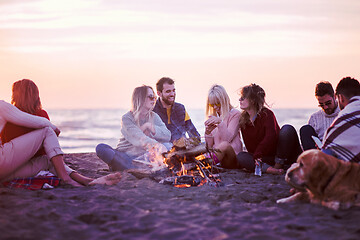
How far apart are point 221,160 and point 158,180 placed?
1513 millimetres

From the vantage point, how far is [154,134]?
690cm

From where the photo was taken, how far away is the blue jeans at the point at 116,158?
6574mm

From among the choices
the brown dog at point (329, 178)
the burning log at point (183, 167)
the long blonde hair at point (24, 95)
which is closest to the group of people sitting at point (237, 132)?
the burning log at point (183, 167)

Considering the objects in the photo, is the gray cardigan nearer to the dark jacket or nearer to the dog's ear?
the dark jacket

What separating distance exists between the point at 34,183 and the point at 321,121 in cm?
467

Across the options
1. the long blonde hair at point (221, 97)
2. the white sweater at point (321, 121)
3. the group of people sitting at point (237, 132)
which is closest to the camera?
the group of people sitting at point (237, 132)

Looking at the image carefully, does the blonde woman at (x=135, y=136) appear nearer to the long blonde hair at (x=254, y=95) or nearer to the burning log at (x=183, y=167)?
the burning log at (x=183, y=167)

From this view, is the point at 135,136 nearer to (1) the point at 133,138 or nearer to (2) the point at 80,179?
(1) the point at 133,138

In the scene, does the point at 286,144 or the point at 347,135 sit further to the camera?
the point at 286,144

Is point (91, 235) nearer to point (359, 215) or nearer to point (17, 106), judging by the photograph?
point (359, 215)

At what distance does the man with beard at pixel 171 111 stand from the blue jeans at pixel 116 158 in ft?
4.75

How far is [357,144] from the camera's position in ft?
13.6

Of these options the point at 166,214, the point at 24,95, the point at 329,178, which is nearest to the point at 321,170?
the point at 329,178

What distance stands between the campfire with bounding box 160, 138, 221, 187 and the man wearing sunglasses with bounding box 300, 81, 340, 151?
69.6 inches
